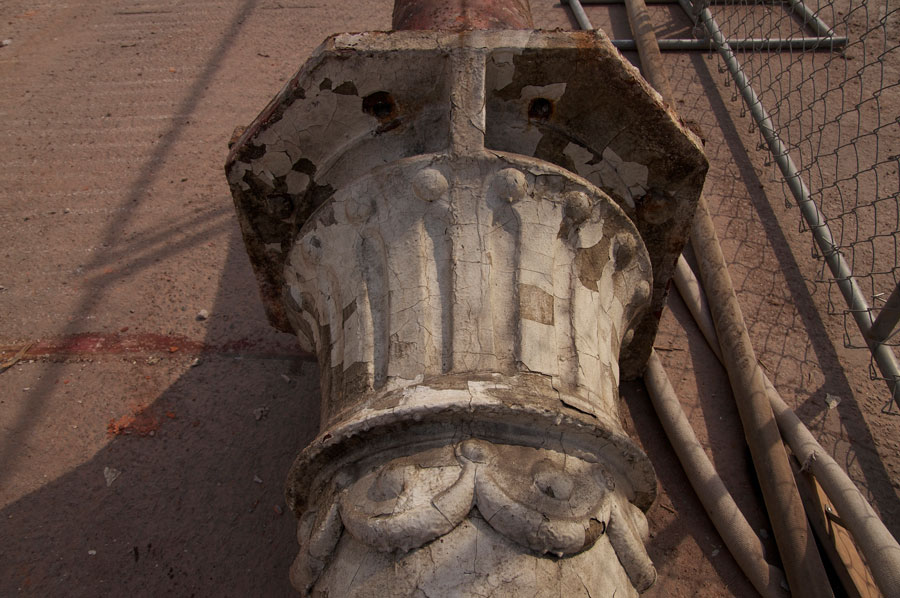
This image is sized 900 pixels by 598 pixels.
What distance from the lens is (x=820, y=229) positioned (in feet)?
9.15

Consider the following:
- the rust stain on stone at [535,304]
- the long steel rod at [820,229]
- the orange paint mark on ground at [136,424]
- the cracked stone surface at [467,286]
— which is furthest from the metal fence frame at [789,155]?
the orange paint mark on ground at [136,424]

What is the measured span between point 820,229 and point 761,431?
1.13m

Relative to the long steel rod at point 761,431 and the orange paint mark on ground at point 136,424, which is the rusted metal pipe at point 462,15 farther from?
the orange paint mark on ground at point 136,424

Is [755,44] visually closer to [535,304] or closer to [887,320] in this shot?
[887,320]

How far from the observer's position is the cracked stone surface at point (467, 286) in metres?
1.16

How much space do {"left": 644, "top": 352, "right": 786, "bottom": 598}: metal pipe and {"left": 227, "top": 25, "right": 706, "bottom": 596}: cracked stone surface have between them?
1.86ft

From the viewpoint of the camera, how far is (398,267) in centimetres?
149

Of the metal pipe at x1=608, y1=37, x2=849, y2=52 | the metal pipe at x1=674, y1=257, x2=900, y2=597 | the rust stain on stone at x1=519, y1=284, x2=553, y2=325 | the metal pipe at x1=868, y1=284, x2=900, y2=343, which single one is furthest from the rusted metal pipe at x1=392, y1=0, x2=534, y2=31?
the metal pipe at x1=608, y1=37, x2=849, y2=52

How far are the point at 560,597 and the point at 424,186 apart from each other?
0.91 metres

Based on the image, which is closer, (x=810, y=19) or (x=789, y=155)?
(x=789, y=155)

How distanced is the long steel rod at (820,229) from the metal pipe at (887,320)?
30 millimetres

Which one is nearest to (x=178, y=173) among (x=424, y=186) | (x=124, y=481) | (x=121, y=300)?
(x=121, y=300)

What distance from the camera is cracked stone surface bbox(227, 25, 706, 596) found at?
1.16 meters

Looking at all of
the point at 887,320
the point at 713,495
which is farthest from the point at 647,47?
the point at 713,495
